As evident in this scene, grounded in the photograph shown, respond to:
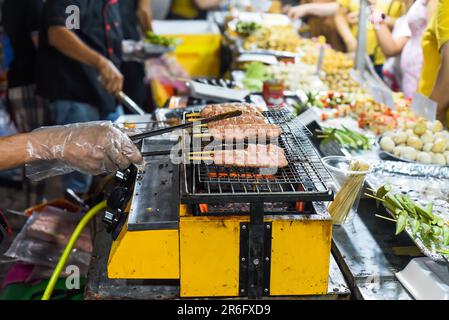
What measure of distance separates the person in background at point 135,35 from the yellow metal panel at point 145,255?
412cm

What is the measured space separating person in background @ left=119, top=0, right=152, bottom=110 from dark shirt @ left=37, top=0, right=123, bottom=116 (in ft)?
3.35

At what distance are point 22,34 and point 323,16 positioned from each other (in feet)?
11.8

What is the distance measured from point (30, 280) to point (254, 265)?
→ 162 cm

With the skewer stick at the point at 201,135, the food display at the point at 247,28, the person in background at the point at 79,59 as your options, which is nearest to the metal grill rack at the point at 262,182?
the skewer stick at the point at 201,135

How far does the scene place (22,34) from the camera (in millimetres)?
4672

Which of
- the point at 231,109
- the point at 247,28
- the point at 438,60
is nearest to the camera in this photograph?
the point at 231,109

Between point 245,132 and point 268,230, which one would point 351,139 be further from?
point 268,230

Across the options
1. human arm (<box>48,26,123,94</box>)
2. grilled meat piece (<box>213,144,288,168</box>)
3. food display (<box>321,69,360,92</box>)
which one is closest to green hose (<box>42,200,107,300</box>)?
grilled meat piece (<box>213,144,288,168</box>)

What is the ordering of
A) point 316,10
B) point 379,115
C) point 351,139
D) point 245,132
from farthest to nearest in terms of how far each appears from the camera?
point 316,10 < point 379,115 < point 351,139 < point 245,132

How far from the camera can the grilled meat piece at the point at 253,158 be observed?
6.91 feet

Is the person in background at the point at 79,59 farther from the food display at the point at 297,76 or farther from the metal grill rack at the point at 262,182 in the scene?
the metal grill rack at the point at 262,182

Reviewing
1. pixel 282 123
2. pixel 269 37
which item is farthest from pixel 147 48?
pixel 282 123

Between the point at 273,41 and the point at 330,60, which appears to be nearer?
the point at 330,60

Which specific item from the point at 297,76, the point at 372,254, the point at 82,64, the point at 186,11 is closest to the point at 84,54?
the point at 82,64
